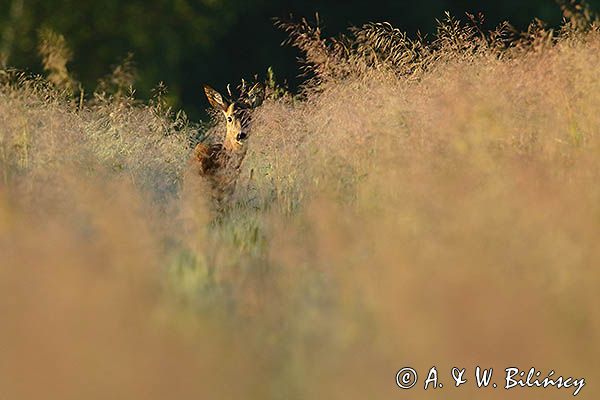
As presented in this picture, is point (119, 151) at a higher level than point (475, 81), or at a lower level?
higher

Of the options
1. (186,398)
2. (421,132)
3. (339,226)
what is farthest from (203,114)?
(186,398)

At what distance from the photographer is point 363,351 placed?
309 centimetres

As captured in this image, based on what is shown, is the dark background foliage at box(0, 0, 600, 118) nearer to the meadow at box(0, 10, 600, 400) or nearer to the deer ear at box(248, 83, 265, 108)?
the deer ear at box(248, 83, 265, 108)

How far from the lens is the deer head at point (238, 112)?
6.74m

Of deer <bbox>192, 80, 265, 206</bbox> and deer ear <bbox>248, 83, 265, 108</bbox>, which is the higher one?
deer ear <bbox>248, 83, 265, 108</bbox>

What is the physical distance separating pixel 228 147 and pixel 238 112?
0.25 m

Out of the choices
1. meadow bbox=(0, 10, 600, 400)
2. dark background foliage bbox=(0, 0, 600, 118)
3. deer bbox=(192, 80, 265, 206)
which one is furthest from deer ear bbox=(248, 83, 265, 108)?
dark background foliage bbox=(0, 0, 600, 118)

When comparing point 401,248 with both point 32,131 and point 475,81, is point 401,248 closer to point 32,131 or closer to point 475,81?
point 475,81

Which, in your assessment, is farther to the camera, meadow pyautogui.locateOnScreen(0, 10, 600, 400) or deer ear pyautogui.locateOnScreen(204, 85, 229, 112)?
deer ear pyautogui.locateOnScreen(204, 85, 229, 112)

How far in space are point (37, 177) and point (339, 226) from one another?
1386 mm

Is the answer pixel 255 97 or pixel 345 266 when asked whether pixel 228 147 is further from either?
pixel 345 266

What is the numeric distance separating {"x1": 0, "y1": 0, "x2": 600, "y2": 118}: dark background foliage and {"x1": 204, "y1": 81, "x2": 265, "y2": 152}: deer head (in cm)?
521

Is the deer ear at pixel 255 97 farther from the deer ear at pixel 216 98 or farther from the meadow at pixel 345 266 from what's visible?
the meadow at pixel 345 266

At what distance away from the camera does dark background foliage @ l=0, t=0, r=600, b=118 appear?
12539mm
